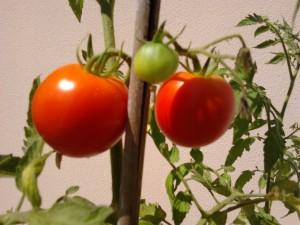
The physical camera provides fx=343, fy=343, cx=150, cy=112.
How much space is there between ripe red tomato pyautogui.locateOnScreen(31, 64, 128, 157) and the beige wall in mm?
683

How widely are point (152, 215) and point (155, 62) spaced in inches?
14.0

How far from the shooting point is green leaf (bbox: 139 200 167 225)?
1.62 feet

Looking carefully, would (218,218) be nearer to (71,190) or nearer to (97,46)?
(71,190)

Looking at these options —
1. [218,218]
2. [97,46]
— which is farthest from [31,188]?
[97,46]

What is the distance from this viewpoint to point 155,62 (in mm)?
212

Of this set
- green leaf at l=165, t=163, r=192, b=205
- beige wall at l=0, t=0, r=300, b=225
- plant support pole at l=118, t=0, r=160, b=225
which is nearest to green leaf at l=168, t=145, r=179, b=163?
green leaf at l=165, t=163, r=192, b=205

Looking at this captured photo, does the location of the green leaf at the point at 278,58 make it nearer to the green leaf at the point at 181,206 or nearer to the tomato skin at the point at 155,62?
the green leaf at the point at 181,206

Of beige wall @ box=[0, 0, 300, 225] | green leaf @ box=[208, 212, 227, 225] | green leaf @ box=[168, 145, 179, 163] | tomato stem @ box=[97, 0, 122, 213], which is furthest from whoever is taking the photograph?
beige wall @ box=[0, 0, 300, 225]

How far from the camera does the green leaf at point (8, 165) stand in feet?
1.11

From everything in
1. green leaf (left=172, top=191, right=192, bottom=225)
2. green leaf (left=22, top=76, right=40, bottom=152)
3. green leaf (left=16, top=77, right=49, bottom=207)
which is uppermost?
green leaf (left=22, top=76, right=40, bottom=152)

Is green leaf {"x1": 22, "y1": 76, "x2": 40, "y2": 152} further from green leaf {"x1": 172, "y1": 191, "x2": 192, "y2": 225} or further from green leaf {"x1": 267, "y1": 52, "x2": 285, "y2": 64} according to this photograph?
green leaf {"x1": 267, "y1": 52, "x2": 285, "y2": 64}

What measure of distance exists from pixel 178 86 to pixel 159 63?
56mm

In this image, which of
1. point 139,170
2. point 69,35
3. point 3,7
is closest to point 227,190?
point 139,170

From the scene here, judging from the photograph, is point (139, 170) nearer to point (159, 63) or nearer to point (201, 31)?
point (159, 63)
